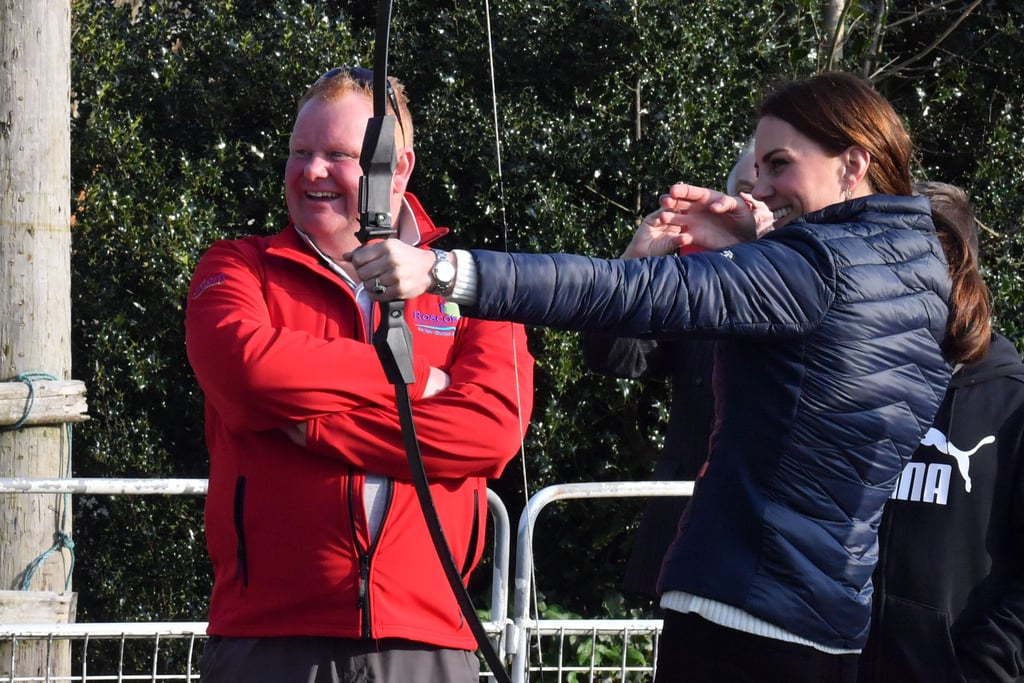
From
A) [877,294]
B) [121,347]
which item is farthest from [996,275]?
[877,294]

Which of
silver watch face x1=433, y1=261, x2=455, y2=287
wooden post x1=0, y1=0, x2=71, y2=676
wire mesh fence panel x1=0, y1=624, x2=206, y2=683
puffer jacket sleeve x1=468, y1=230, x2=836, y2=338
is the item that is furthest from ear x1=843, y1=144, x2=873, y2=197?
wooden post x1=0, y1=0, x2=71, y2=676

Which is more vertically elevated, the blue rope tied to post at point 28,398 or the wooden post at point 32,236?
the wooden post at point 32,236

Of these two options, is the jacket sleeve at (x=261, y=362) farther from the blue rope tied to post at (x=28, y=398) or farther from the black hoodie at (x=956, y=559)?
the blue rope tied to post at (x=28, y=398)

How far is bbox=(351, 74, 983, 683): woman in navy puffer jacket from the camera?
80.9 inches

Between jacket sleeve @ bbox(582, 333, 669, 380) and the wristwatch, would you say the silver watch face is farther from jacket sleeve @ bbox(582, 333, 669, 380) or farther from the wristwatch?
jacket sleeve @ bbox(582, 333, 669, 380)

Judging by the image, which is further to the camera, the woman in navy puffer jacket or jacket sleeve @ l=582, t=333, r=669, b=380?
jacket sleeve @ l=582, t=333, r=669, b=380

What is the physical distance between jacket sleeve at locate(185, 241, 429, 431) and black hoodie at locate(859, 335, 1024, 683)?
1121 millimetres

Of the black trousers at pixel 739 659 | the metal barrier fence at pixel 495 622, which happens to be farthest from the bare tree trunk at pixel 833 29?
the black trousers at pixel 739 659

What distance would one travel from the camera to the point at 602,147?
6.02 m

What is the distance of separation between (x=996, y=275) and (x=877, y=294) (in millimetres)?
4407

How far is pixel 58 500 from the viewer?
488 centimetres

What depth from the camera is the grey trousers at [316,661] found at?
2.58 metres

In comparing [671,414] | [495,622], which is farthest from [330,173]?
[495,622]

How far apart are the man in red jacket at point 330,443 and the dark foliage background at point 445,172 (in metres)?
2.80
